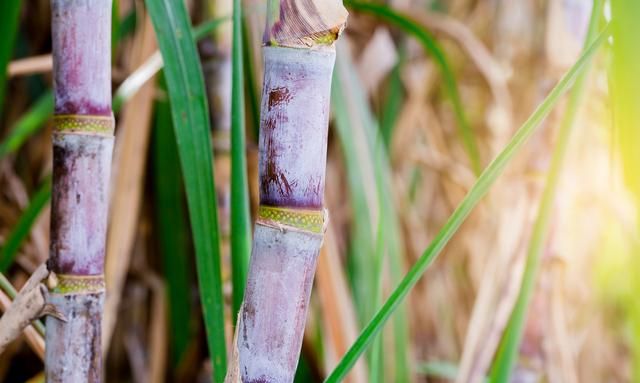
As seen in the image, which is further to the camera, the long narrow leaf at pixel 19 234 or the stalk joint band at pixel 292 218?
the long narrow leaf at pixel 19 234

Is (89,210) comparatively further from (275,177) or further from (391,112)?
(391,112)

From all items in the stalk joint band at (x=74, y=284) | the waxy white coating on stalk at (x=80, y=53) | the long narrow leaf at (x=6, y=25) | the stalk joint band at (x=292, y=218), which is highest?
the long narrow leaf at (x=6, y=25)

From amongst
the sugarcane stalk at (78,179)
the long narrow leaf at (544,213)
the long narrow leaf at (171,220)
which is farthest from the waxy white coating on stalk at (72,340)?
the long narrow leaf at (171,220)

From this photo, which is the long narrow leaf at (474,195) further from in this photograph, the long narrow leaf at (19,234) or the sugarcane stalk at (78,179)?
the long narrow leaf at (19,234)

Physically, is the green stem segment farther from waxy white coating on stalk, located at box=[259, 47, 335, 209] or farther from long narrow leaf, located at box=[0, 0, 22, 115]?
long narrow leaf, located at box=[0, 0, 22, 115]

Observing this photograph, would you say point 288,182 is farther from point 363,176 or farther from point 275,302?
point 363,176

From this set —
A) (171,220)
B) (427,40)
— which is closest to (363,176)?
(427,40)

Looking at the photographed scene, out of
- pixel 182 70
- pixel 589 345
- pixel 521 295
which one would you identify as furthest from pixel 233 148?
pixel 589 345
